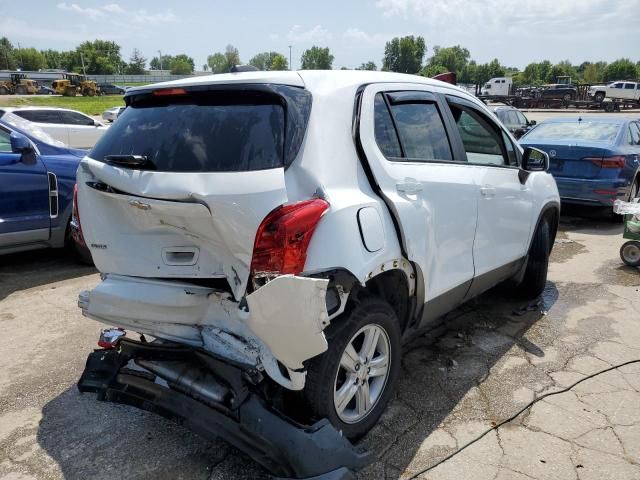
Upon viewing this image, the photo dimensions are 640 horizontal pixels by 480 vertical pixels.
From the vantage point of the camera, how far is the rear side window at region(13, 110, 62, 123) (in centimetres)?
1195

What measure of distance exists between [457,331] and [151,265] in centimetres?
271

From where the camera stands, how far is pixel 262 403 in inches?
90.6

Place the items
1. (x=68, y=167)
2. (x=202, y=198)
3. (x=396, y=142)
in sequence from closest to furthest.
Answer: (x=202, y=198) < (x=396, y=142) < (x=68, y=167)

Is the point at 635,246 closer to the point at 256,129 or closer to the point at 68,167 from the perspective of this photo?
the point at 256,129

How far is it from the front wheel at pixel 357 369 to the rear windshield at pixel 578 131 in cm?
677

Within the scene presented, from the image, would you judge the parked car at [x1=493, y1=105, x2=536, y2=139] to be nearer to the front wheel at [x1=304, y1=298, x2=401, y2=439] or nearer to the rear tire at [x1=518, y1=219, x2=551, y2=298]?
the rear tire at [x1=518, y1=219, x2=551, y2=298]

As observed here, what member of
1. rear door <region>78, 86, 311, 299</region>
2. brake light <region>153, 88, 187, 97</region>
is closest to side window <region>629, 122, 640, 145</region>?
rear door <region>78, 86, 311, 299</region>

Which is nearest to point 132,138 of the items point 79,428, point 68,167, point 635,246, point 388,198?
point 388,198

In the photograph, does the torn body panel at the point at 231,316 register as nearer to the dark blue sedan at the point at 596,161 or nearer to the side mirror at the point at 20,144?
the side mirror at the point at 20,144

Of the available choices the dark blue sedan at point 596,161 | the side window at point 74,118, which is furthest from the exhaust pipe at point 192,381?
the side window at point 74,118

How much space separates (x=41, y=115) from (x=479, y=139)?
11.7 m

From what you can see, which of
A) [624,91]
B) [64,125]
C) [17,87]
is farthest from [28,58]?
[64,125]

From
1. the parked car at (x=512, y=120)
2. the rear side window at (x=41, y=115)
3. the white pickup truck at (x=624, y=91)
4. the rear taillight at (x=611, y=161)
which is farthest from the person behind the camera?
the white pickup truck at (x=624, y=91)

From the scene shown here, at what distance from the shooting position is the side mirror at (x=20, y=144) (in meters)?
5.16
